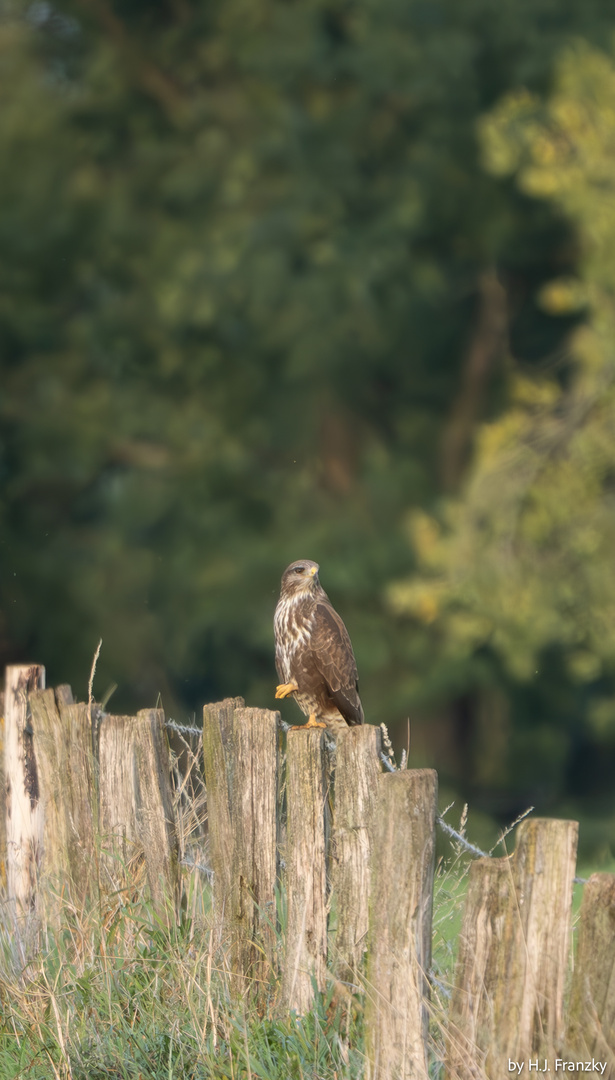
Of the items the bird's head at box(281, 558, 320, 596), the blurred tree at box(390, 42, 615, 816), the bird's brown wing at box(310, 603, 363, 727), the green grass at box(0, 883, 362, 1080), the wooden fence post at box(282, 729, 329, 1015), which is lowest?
the green grass at box(0, 883, 362, 1080)

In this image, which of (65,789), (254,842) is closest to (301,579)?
(65,789)

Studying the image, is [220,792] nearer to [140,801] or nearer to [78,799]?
[140,801]

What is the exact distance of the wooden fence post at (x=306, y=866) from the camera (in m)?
2.67

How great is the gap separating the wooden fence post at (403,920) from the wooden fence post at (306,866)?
366 millimetres

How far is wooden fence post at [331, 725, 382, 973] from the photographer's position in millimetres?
2568

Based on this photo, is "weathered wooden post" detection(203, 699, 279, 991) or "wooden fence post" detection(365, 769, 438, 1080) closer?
"wooden fence post" detection(365, 769, 438, 1080)

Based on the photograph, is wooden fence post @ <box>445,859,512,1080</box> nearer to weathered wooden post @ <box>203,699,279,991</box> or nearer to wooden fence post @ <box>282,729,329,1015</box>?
wooden fence post @ <box>282,729,329,1015</box>

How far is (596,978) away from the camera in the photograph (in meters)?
1.99

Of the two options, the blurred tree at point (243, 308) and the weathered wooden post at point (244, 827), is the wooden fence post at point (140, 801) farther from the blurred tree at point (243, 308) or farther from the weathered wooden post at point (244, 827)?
the blurred tree at point (243, 308)

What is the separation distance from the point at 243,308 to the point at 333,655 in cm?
871

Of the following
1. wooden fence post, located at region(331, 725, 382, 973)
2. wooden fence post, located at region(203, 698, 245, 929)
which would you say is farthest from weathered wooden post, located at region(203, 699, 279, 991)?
wooden fence post, located at region(331, 725, 382, 973)

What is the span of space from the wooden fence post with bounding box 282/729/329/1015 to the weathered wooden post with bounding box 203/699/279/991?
15 centimetres

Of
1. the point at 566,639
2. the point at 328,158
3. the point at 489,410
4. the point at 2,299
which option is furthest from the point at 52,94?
the point at 566,639

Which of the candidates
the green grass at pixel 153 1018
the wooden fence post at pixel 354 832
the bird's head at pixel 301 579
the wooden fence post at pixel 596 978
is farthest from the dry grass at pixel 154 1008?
the bird's head at pixel 301 579
